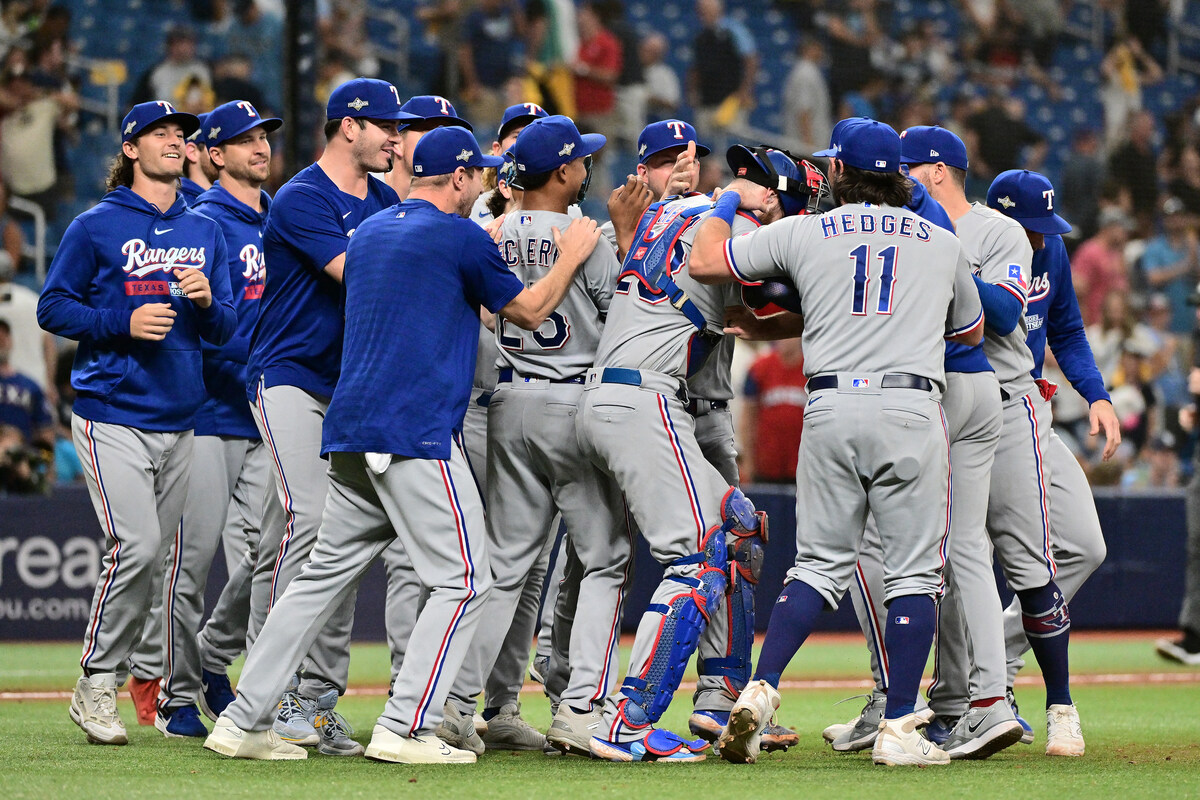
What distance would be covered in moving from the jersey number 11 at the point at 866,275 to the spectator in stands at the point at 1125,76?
46.3 feet

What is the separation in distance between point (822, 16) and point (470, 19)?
4.44 meters

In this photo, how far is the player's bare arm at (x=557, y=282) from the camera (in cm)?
464

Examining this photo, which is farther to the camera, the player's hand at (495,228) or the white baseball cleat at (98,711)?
the player's hand at (495,228)

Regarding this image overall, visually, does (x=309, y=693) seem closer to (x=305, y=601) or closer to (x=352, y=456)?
(x=305, y=601)

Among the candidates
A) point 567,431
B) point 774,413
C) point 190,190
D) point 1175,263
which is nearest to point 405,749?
point 567,431

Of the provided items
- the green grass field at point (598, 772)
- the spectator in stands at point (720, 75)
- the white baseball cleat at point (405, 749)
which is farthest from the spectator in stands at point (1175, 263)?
the white baseball cleat at point (405, 749)

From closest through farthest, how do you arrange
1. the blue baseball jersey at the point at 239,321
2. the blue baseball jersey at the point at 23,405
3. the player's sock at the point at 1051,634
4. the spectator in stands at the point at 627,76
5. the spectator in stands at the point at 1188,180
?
1. the player's sock at the point at 1051,634
2. the blue baseball jersey at the point at 239,321
3. the blue baseball jersey at the point at 23,405
4. the spectator in stands at the point at 627,76
5. the spectator in stands at the point at 1188,180

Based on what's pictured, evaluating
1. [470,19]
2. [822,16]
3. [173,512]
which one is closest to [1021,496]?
[173,512]

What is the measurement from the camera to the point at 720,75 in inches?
653

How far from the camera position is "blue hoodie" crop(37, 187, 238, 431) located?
5.32m

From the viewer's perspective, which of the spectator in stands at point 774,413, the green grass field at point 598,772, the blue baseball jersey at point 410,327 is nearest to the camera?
the green grass field at point 598,772

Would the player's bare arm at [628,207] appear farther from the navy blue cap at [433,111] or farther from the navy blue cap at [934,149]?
the navy blue cap at [934,149]

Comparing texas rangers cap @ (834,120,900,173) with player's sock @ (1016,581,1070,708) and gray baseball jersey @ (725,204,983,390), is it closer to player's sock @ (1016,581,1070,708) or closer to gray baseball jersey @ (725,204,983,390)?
gray baseball jersey @ (725,204,983,390)

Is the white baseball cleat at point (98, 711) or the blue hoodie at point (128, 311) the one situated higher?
the blue hoodie at point (128, 311)
